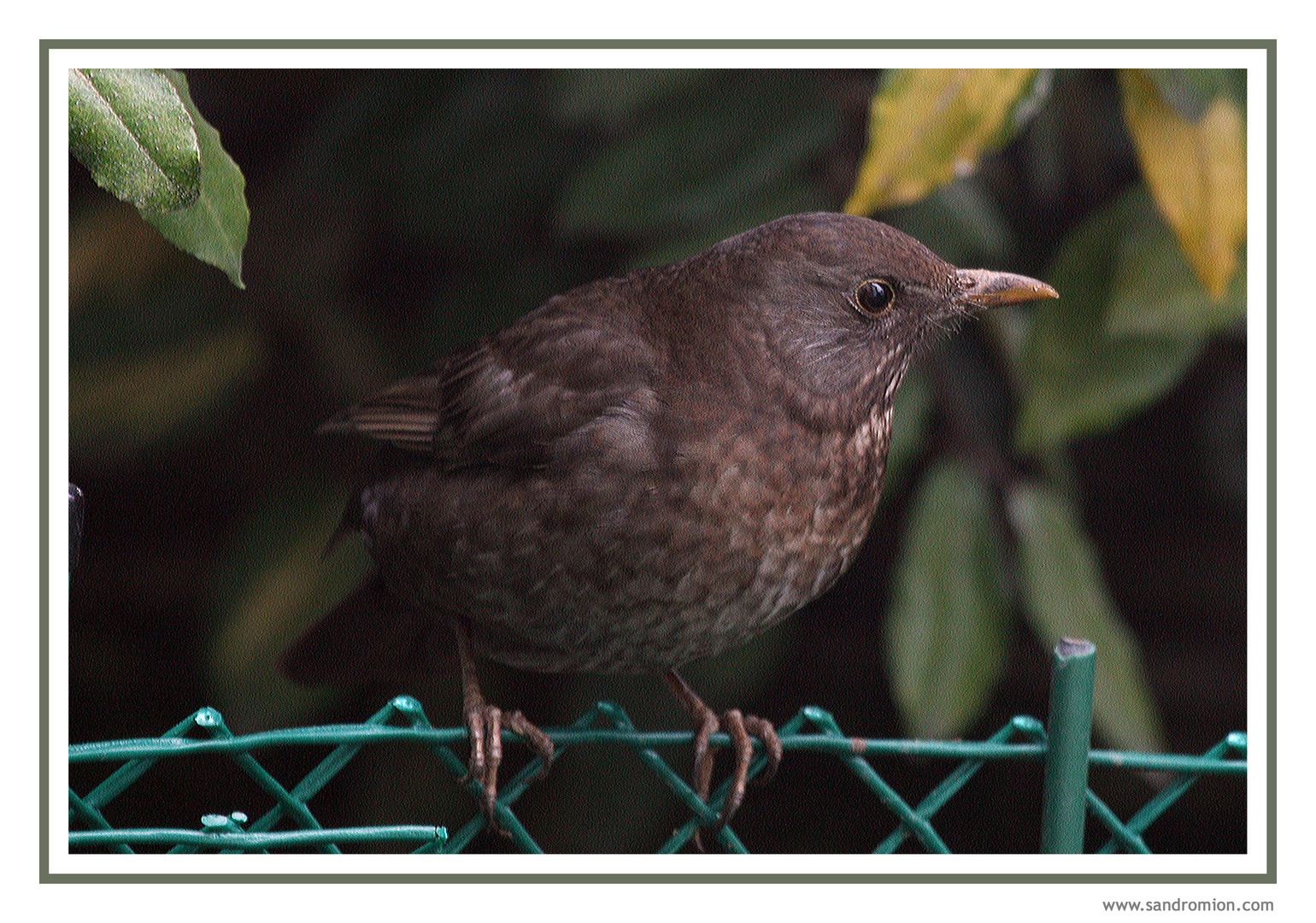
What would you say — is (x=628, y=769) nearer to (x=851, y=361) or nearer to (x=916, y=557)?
(x=916, y=557)

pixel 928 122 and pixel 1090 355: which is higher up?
pixel 928 122

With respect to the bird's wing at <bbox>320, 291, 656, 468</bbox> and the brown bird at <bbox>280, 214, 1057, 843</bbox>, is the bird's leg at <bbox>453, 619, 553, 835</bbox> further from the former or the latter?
the bird's wing at <bbox>320, 291, 656, 468</bbox>

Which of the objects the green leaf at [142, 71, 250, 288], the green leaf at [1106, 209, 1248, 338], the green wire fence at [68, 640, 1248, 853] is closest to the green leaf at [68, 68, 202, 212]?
the green leaf at [142, 71, 250, 288]

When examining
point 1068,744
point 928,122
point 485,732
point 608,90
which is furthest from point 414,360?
point 1068,744

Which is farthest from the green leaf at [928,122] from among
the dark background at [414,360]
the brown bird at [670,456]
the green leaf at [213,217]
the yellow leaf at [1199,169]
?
the green leaf at [213,217]

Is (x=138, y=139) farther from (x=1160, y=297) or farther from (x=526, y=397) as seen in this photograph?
(x=1160, y=297)
